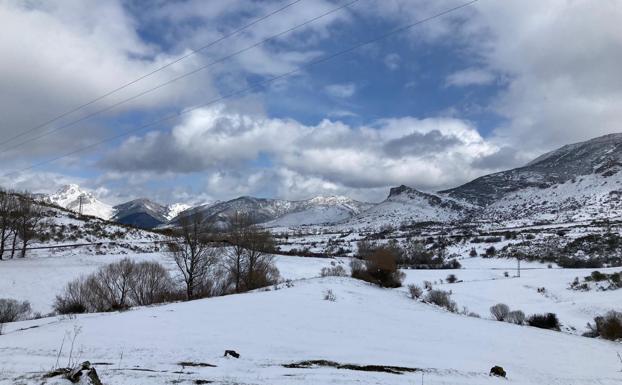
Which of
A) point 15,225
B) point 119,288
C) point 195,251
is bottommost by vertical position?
point 119,288

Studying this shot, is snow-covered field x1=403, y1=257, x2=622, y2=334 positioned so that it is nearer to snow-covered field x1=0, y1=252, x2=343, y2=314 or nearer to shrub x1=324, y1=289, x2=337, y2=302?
shrub x1=324, y1=289, x2=337, y2=302

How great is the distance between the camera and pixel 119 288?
35.5 m

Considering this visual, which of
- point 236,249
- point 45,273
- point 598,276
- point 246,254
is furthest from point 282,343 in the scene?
point 598,276

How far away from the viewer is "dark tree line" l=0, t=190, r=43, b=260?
40.2 m

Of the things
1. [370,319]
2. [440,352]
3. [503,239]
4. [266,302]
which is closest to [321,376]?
[440,352]

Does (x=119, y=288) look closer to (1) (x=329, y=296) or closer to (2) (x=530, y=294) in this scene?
(1) (x=329, y=296)

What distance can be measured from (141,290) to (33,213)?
17816mm

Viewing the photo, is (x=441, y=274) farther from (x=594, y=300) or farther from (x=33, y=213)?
(x=33, y=213)

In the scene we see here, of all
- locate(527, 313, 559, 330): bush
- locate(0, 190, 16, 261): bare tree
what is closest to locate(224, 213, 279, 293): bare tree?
locate(0, 190, 16, 261): bare tree

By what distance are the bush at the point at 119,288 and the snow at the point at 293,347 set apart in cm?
1165

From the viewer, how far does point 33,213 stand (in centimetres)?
4441

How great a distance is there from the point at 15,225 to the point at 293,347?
126 ft

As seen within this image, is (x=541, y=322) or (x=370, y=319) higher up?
(x=370, y=319)

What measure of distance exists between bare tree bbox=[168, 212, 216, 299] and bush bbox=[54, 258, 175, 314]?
2.27 metres
